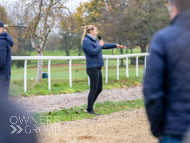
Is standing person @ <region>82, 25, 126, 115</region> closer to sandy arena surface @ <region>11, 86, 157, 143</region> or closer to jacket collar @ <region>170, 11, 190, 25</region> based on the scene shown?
sandy arena surface @ <region>11, 86, 157, 143</region>

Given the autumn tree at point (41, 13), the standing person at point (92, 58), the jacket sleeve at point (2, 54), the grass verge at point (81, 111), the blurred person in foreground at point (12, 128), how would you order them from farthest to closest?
the autumn tree at point (41, 13)
the standing person at point (92, 58)
the grass verge at point (81, 111)
the jacket sleeve at point (2, 54)
the blurred person in foreground at point (12, 128)

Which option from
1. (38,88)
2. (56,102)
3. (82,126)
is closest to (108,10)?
(38,88)

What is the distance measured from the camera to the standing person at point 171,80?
2.44 metres

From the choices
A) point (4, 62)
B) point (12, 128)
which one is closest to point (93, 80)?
point (4, 62)

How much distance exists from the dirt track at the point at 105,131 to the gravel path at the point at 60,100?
177cm

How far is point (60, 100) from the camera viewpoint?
34.2ft

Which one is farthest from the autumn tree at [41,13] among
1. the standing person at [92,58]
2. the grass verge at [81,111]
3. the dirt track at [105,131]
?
the dirt track at [105,131]

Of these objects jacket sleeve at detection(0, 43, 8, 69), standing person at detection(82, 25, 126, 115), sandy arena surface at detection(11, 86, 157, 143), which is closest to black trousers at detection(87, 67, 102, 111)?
standing person at detection(82, 25, 126, 115)

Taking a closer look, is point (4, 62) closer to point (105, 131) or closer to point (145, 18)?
point (105, 131)

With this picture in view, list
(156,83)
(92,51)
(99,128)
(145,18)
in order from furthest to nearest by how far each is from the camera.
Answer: (145,18) < (92,51) < (99,128) < (156,83)

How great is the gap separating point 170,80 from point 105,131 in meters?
4.20

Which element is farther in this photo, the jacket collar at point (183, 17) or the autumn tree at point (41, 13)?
the autumn tree at point (41, 13)

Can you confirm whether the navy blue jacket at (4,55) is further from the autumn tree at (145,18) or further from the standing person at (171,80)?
the autumn tree at (145,18)

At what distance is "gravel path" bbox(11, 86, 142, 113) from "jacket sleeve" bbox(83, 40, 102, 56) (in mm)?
→ 1993
